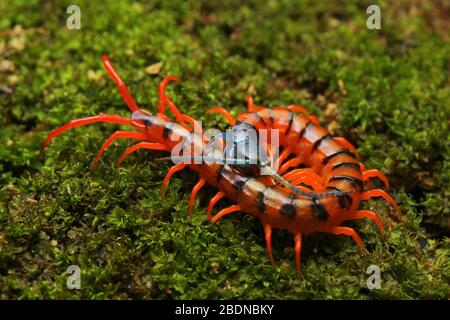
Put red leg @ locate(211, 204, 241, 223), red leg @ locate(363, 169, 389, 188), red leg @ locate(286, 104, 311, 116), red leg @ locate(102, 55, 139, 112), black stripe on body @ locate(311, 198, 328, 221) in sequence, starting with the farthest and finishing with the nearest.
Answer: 1. red leg @ locate(286, 104, 311, 116)
2. red leg @ locate(102, 55, 139, 112)
3. red leg @ locate(363, 169, 389, 188)
4. red leg @ locate(211, 204, 241, 223)
5. black stripe on body @ locate(311, 198, 328, 221)

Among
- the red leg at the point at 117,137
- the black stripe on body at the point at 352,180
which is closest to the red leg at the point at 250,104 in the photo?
the red leg at the point at 117,137

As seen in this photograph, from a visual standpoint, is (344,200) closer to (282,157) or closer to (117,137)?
(282,157)

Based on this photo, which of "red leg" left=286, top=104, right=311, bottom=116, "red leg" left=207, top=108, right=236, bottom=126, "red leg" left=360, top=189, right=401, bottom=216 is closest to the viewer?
"red leg" left=360, top=189, right=401, bottom=216

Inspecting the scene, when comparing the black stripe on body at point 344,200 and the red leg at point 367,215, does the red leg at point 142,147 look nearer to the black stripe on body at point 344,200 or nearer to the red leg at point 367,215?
the black stripe on body at point 344,200

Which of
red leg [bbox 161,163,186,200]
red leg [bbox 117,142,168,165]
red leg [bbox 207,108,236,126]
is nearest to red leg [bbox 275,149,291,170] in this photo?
red leg [bbox 207,108,236,126]

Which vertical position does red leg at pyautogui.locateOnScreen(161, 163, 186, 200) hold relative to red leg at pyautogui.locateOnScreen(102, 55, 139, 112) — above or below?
below

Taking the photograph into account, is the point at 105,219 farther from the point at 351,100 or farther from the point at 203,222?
the point at 351,100

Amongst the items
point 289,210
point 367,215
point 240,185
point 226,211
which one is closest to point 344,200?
point 367,215

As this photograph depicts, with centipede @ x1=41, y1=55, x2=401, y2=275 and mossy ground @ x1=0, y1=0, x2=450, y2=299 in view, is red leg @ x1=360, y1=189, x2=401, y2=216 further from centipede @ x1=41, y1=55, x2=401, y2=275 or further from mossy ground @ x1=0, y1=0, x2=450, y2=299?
mossy ground @ x1=0, y1=0, x2=450, y2=299
